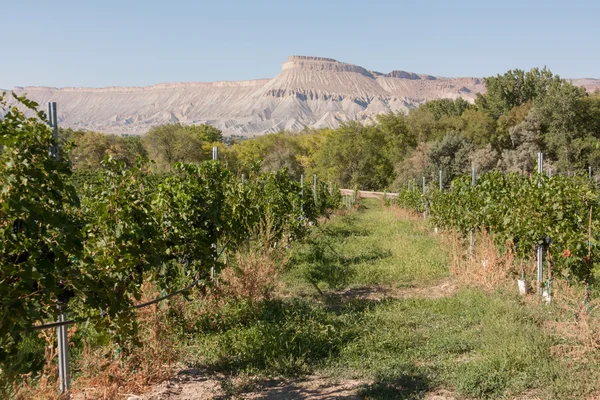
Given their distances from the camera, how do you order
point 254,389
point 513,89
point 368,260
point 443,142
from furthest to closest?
point 513,89
point 443,142
point 368,260
point 254,389

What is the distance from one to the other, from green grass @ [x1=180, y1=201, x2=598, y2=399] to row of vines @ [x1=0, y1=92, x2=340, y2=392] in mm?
890

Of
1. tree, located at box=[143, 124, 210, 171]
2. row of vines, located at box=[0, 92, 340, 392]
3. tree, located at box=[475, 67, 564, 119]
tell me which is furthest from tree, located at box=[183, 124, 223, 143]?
row of vines, located at box=[0, 92, 340, 392]

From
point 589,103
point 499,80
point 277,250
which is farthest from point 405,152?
point 277,250

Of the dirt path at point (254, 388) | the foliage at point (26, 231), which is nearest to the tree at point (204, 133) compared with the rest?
the dirt path at point (254, 388)

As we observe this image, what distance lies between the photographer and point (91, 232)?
13.8ft

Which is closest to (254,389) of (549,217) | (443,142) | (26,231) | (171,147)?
(26,231)

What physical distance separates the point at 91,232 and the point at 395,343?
10.8 feet

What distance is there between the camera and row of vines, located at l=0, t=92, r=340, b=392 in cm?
279

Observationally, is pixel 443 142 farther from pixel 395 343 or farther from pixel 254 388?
pixel 254 388

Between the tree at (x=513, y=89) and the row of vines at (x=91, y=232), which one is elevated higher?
the tree at (x=513, y=89)

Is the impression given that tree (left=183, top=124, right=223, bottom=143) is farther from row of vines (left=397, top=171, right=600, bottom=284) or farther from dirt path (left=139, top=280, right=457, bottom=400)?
dirt path (left=139, top=280, right=457, bottom=400)

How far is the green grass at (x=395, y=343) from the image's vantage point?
4.55 meters

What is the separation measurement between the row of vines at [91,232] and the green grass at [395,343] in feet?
2.92

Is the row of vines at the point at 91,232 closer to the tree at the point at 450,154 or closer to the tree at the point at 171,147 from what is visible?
the tree at the point at 450,154
